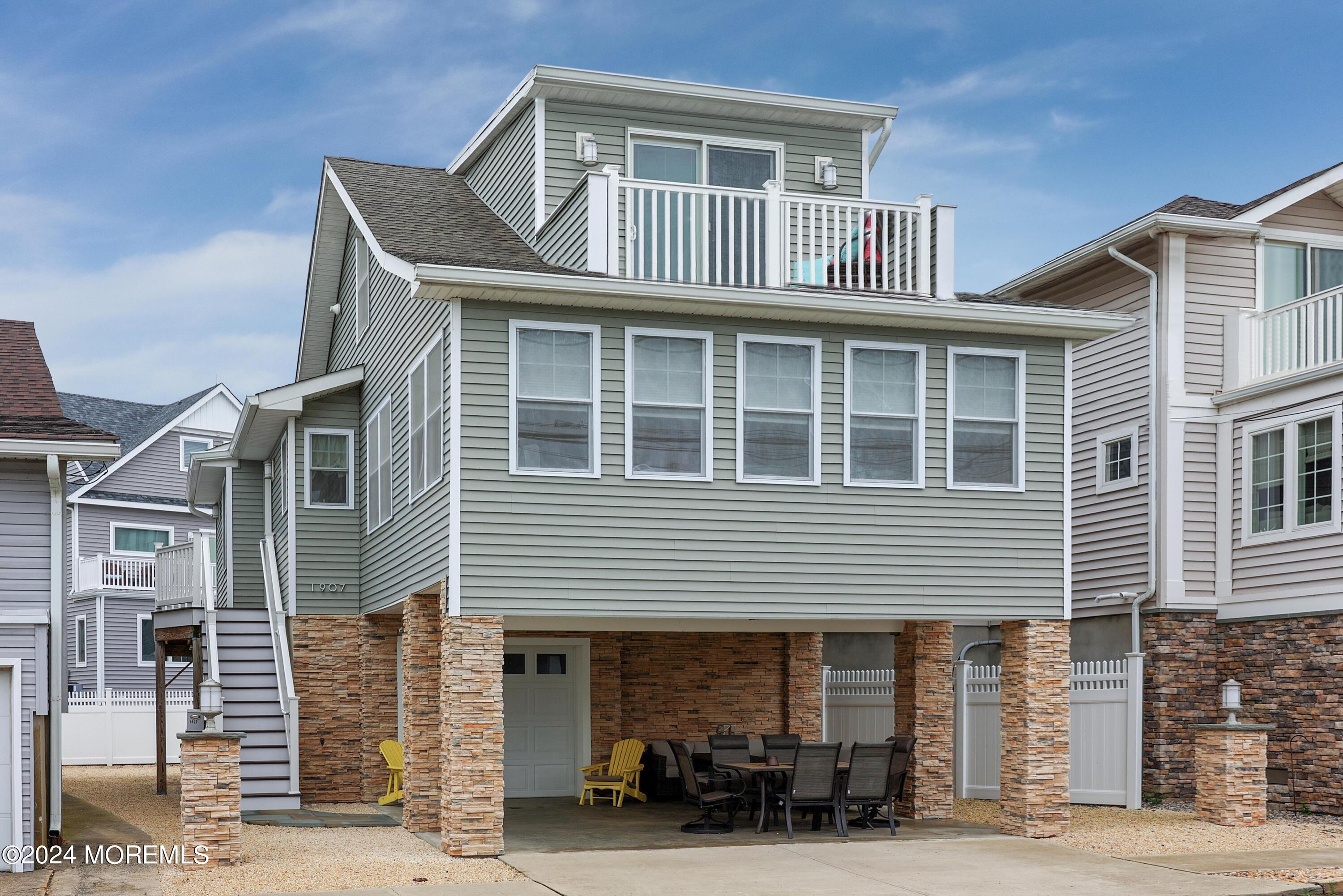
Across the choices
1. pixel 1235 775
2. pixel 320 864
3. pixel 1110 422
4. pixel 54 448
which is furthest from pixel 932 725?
pixel 54 448

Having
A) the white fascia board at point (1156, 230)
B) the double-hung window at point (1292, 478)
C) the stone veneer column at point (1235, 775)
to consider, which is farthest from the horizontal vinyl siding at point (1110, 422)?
the stone veneer column at point (1235, 775)

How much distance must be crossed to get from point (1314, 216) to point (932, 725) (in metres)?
9.28

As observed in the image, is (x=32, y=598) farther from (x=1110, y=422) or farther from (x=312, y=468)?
(x=1110, y=422)

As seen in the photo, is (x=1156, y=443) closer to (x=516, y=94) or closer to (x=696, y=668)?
(x=696, y=668)

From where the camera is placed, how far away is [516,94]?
1680 centimetres

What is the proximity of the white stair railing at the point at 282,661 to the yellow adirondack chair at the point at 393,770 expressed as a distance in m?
1.26

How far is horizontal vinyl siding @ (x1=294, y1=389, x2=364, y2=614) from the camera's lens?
60.9 ft

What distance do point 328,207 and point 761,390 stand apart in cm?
904

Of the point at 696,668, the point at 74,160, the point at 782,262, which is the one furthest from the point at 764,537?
the point at 74,160

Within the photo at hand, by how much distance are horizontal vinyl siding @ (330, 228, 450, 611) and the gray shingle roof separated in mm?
701

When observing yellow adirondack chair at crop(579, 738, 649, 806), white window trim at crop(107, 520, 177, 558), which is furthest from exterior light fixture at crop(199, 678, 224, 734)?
white window trim at crop(107, 520, 177, 558)

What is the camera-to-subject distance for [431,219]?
17.2 m

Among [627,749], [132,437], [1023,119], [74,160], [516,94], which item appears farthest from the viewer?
[74,160]

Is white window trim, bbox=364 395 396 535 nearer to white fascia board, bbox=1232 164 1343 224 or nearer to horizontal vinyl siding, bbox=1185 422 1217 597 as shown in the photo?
horizontal vinyl siding, bbox=1185 422 1217 597
